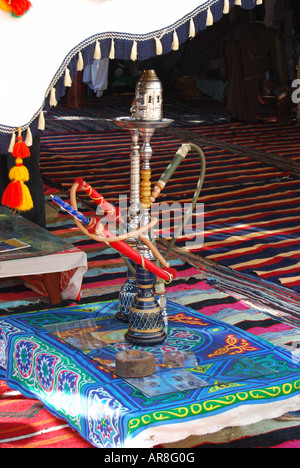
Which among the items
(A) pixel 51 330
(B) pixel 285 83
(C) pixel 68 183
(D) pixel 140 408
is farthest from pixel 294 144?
(D) pixel 140 408

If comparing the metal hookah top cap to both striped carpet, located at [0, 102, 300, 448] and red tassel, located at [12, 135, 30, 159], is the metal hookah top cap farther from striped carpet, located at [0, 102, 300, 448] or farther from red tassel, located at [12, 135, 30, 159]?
striped carpet, located at [0, 102, 300, 448]

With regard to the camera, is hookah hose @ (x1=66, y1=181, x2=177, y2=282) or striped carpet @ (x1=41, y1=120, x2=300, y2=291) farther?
striped carpet @ (x1=41, y1=120, x2=300, y2=291)

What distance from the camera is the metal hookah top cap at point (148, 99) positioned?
2.26 metres

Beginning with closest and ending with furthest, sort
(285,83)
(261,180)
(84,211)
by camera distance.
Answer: (84,211) < (261,180) < (285,83)

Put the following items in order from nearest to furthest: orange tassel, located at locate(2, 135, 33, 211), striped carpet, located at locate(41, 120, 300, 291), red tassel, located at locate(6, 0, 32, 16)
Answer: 1. red tassel, located at locate(6, 0, 32, 16)
2. orange tassel, located at locate(2, 135, 33, 211)
3. striped carpet, located at locate(41, 120, 300, 291)

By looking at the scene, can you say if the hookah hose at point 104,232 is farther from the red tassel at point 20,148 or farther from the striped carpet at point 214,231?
the striped carpet at point 214,231

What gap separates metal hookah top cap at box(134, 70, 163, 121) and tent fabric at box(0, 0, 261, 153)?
288 millimetres

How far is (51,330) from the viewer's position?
8.17 ft

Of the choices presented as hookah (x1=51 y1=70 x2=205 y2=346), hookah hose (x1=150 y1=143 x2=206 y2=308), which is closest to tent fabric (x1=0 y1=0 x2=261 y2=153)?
hookah (x1=51 y1=70 x2=205 y2=346)

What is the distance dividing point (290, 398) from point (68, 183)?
12.6ft

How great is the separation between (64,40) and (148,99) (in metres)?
0.49

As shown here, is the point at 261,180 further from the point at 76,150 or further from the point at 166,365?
the point at 166,365

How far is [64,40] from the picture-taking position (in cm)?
181

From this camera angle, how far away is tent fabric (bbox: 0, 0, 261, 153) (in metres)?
1.74
